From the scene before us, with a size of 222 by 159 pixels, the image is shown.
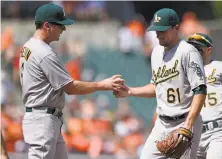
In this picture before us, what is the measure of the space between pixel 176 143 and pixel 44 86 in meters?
1.46

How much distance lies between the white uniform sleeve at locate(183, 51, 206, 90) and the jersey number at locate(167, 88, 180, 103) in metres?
0.22

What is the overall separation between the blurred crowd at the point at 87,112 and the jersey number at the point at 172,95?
7.56 metres

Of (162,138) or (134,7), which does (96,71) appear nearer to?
(134,7)

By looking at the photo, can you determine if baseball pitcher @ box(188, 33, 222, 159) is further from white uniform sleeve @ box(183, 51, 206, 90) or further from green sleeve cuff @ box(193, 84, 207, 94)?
green sleeve cuff @ box(193, 84, 207, 94)

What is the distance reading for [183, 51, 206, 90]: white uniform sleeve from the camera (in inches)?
265

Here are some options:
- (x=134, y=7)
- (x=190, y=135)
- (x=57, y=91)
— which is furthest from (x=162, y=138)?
(x=134, y=7)

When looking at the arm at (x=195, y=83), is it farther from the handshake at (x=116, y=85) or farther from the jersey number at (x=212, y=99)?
the jersey number at (x=212, y=99)

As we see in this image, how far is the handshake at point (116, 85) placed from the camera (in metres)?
7.30

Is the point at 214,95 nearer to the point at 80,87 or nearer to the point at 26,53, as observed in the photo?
the point at 80,87

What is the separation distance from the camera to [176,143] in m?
6.63

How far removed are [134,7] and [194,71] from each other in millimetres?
14549

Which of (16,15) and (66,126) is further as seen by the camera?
(16,15)

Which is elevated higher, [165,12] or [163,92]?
[165,12]

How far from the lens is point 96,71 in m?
17.4
